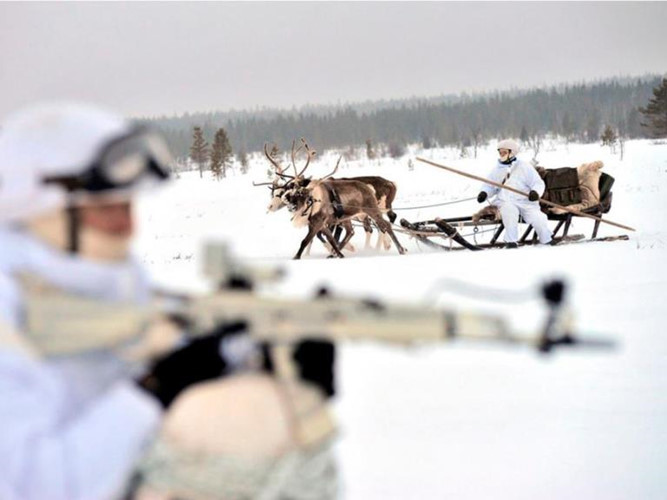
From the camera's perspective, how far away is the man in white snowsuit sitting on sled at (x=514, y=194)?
7.35 meters

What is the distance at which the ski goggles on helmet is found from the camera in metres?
0.88

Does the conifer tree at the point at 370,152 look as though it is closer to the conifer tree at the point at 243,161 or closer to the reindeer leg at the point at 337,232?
the conifer tree at the point at 243,161

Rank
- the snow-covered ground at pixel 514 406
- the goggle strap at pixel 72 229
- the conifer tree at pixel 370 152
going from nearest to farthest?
1. the goggle strap at pixel 72 229
2. the snow-covered ground at pixel 514 406
3. the conifer tree at pixel 370 152

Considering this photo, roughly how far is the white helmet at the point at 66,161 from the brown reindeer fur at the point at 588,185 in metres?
Result: 7.28

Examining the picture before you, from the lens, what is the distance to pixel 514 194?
7441mm

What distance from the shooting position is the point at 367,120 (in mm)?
27078

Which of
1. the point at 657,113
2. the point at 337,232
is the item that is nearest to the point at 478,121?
the point at 657,113

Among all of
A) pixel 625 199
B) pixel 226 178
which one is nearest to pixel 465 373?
pixel 625 199

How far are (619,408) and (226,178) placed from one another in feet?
41.3

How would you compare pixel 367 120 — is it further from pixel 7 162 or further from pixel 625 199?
pixel 7 162

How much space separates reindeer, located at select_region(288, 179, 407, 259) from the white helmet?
6.81 meters

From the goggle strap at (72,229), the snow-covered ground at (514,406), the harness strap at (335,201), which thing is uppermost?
the goggle strap at (72,229)

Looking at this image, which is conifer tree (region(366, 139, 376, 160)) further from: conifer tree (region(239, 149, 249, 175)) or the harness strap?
the harness strap

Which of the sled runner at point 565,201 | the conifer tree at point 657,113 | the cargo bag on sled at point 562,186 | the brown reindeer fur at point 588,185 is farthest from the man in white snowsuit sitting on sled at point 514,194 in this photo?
the conifer tree at point 657,113
